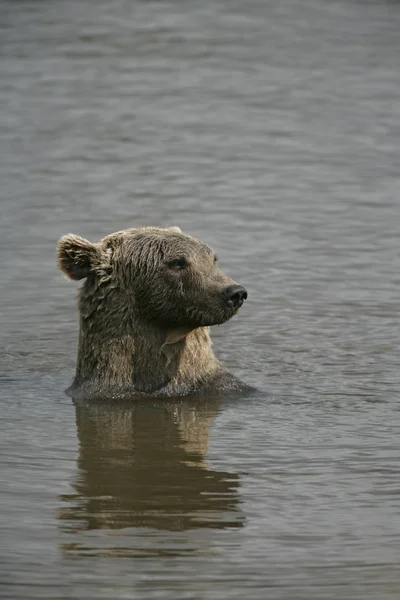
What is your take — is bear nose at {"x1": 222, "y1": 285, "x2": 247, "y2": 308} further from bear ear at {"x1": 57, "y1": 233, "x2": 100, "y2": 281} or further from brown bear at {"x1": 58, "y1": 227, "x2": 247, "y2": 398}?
bear ear at {"x1": 57, "y1": 233, "x2": 100, "y2": 281}

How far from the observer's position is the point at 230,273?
1573 centimetres

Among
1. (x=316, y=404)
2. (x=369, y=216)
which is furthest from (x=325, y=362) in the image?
(x=369, y=216)

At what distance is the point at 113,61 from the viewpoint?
2462 centimetres

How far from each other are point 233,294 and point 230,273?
511 centimetres

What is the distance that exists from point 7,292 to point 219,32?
11729 mm

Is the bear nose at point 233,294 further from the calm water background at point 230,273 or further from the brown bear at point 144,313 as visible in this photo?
the calm water background at point 230,273

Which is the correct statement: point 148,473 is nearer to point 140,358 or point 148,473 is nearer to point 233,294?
point 233,294

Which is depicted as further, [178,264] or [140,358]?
[140,358]

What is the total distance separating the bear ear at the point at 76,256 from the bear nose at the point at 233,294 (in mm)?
1145

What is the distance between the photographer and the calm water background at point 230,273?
754 cm

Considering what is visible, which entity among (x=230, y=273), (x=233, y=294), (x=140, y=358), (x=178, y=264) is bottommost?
(x=230, y=273)

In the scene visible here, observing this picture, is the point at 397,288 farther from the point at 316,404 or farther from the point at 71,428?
the point at 71,428

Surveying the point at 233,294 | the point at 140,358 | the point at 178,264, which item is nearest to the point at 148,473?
the point at 233,294

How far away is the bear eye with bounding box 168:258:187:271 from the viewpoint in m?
11.0
